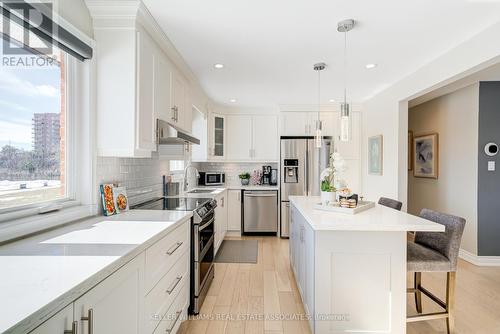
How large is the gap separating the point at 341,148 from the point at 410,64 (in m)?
2.08

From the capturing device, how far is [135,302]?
1.31 metres

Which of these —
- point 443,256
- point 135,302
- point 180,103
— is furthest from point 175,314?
point 180,103

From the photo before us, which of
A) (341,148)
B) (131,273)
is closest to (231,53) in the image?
(131,273)

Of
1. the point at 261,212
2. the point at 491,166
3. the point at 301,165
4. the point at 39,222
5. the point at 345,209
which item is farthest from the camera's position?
the point at 261,212

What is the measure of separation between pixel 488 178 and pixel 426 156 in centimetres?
106

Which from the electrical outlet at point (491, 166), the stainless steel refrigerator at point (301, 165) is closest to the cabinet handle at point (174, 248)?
the stainless steel refrigerator at point (301, 165)

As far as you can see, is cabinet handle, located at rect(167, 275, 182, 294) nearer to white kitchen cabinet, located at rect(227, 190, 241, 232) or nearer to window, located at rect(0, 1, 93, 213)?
window, located at rect(0, 1, 93, 213)

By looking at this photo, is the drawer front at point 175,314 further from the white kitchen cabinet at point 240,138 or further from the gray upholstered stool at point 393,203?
the white kitchen cabinet at point 240,138

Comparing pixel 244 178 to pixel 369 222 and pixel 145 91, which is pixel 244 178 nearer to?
pixel 145 91

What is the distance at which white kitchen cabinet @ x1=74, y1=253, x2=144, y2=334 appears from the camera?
0.94 meters

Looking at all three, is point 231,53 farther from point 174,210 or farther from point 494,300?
point 494,300

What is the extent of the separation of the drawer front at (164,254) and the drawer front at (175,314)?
0.29 metres

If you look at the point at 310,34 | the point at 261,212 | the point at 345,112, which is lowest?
the point at 261,212

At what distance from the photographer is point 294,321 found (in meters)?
2.21
